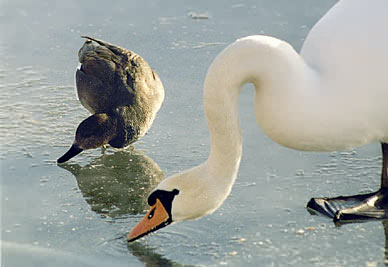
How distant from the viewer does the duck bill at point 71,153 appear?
5121 millimetres

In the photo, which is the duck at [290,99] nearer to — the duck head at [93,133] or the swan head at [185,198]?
the swan head at [185,198]

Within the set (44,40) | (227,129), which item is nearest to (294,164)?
(227,129)

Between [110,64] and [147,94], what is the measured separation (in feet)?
1.11

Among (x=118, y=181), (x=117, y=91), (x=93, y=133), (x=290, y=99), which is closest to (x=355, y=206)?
(x=290, y=99)

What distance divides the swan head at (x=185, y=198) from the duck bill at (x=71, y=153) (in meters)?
1.28

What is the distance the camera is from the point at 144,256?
3.98m

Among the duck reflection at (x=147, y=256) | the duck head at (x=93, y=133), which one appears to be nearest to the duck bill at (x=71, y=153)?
the duck head at (x=93, y=133)

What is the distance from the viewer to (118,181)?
4953 mm

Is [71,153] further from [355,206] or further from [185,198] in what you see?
[355,206]

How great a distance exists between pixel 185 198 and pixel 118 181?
1.13 m

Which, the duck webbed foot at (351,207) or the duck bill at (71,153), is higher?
the duck webbed foot at (351,207)

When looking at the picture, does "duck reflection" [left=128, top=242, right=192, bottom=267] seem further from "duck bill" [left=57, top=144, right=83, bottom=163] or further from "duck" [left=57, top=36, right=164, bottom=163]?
"duck" [left=57, top=36, right=164, bottom=163]

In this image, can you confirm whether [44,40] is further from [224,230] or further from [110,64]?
[224,230]

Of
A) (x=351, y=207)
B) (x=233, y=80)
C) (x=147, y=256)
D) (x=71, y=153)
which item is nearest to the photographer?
(x=233, y=80)
